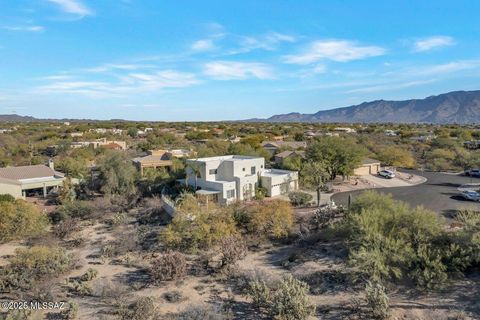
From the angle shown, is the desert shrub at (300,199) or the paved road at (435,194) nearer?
the paved road at (435,194)

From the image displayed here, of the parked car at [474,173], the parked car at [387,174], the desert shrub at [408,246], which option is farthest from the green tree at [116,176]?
the parked car at [474,173]

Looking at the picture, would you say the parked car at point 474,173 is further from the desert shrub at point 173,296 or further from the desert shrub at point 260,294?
the desert shrub at point 173,296

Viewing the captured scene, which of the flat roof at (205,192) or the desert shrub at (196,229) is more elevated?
the flat roof at (205,192)

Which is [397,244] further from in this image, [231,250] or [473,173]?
[473,173]

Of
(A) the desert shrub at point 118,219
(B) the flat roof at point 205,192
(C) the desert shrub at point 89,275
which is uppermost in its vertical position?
(B) the flat roof at point 205,192

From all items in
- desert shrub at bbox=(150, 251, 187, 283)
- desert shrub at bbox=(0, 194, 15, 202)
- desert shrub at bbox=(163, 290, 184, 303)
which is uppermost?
desert shrub at bbox=(0, 194, 15, 202)

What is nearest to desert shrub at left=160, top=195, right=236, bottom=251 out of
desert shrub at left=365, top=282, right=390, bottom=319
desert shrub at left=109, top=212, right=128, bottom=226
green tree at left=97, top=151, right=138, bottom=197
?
desert shrub at left=109, top=212, right=128, bottom=226

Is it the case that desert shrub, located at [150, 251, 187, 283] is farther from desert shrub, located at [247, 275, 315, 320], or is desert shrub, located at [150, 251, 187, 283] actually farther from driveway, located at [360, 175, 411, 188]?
driveway, located at [360, 175, 411, 188]
